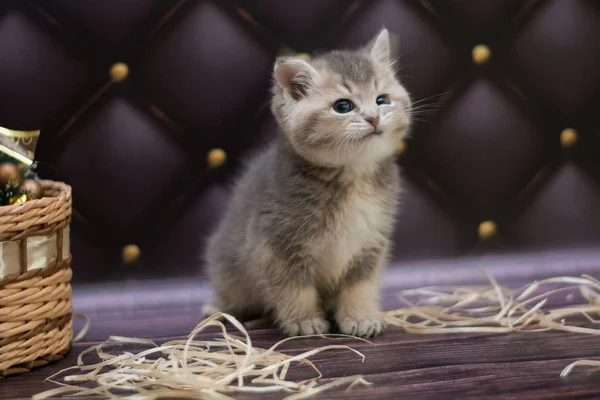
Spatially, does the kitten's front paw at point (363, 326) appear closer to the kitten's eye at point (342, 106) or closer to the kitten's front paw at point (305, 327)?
the kitten's front paw at point (305, 327)

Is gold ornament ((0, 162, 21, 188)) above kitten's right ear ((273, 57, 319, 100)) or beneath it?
beneath

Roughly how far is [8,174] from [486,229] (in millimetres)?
1177

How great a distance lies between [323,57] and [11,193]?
0.63 metres

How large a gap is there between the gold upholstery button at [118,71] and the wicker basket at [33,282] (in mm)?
502

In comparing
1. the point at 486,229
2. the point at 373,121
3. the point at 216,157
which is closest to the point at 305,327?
the point at 373,121

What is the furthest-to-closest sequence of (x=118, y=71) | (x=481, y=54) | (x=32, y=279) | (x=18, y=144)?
(x=481, y=54), (x=118, y=71), (x=18, y=144), (x=32, y=279)

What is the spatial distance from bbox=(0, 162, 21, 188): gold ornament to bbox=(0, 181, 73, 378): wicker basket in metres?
0.08

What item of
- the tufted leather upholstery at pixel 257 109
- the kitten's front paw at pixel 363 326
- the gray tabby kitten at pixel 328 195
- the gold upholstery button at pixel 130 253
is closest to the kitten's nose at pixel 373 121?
the gray tabby kitten at pixel 328 195

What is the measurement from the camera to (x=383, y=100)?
4.09 feet

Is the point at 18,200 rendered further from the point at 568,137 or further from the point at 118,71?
the point at 568,137

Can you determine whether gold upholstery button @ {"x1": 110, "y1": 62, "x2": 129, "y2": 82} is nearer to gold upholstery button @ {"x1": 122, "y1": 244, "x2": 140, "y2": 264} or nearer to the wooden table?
gold upholstery button @ {"x1": 122, "y1": 244, "x2": 140, "y2": 264}

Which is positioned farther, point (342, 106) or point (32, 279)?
point (342, 106)

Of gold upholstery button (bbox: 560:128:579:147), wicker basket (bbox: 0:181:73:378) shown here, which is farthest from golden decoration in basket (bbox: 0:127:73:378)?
gold upholstery button (bbox: 560:128:579:147)

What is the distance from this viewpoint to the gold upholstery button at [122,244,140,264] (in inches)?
62.8
